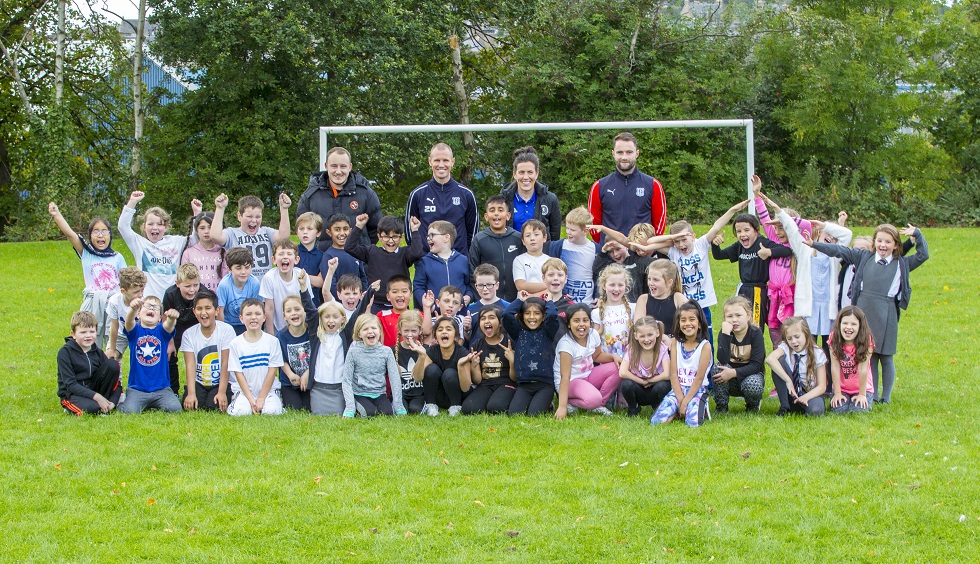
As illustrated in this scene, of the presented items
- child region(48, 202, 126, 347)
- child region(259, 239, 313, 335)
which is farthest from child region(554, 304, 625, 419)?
child region(48, 202, 126, 347)

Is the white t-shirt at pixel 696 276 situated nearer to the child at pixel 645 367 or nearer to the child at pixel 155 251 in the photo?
the child at pixel 645 367

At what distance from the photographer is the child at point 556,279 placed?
308 inches

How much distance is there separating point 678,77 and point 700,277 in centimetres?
1577

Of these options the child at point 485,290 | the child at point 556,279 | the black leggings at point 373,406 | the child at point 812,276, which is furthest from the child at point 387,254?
the child at point 812,276

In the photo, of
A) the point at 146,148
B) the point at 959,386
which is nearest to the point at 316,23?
the point at 146,148

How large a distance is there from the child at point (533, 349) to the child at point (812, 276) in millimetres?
2155

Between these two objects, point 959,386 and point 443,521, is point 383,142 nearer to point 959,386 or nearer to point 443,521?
point 959,386

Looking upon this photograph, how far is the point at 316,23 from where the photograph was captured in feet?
64.7

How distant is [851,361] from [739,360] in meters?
0.82

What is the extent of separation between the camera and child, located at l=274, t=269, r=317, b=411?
25.8ft

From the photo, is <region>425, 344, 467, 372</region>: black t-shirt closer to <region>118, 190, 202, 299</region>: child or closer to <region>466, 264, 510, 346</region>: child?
<region>466, 264, 510, 346</region>: child

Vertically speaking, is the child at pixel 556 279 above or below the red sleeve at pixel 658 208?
below

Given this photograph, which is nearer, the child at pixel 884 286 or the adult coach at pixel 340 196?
the child at pixel 884 286

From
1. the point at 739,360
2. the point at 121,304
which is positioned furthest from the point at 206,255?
the point at 739,360
